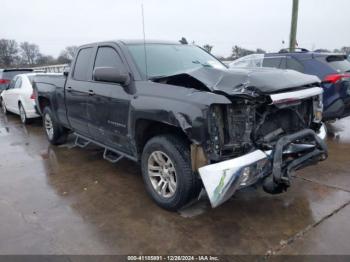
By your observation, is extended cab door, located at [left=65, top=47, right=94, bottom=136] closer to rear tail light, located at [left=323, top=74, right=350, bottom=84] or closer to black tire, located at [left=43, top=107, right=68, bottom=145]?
black tire, located at [left=43, top=107, right=68, bottom=145]

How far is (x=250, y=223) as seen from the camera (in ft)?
10.8

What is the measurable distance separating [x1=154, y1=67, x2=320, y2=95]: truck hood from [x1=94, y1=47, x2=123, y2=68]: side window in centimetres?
119

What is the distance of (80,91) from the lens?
4871 mm

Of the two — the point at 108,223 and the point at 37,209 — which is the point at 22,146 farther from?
the point at 108,223

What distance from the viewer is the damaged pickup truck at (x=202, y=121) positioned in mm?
2918

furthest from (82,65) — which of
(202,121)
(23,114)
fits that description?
(23,114)

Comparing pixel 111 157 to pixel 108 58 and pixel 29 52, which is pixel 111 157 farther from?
pixel 29 52

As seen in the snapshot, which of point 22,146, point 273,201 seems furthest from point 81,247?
point 22,146

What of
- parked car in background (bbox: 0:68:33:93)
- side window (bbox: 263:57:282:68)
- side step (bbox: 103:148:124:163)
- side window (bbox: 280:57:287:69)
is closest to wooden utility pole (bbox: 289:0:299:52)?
side window (bbox: 263:57:282:68)

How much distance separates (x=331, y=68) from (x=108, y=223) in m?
5.20

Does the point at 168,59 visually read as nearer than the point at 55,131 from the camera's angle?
Yes

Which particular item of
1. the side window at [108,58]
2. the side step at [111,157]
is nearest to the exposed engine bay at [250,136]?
the side window at [108,58]

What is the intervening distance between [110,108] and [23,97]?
5801 mm

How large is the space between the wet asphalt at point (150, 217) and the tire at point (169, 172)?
199 millimetres
